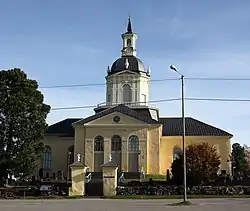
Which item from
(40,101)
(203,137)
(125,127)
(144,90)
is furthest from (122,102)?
(40,101)

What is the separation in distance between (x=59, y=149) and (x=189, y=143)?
19.9 meters

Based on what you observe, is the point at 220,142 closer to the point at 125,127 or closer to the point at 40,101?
the point at 125,127

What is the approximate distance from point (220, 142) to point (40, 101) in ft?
96.7

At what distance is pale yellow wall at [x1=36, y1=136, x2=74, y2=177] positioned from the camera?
7212 cm

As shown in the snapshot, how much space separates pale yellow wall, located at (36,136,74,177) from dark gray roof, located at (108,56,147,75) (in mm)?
13339

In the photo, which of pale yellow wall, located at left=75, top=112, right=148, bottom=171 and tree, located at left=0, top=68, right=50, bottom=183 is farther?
pale yellow wall, located at left=75, top=112, right=148, bottom=171

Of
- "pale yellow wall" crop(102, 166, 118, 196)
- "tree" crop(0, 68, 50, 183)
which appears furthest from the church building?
"pale yellow wall" crop(102, 166, 118, 196)

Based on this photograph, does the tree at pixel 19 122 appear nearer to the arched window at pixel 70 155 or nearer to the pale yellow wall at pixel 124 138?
the pale yellow wall at pixel 124 138

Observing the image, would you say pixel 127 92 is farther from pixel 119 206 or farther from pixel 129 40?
pixel 119 206

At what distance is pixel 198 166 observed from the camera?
5206cm

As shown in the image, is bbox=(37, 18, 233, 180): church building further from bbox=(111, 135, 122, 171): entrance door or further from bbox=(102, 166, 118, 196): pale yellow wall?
bbox=(102, 166, 118, 196): pale yellow wall

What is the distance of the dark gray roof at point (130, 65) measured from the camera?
249 ft

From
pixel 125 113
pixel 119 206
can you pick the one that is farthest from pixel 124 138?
pixel 119 206

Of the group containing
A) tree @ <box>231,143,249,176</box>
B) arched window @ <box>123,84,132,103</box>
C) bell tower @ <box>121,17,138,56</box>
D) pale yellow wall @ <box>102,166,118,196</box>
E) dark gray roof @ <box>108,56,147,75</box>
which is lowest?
pale yellow wall @ <box>102,166,118,196</box>
